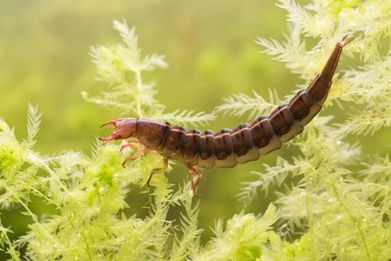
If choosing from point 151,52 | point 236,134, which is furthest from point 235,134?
point 151,52

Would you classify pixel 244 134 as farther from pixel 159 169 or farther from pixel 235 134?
pixel 159 169

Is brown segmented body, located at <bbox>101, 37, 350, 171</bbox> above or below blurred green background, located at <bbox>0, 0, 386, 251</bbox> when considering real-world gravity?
below

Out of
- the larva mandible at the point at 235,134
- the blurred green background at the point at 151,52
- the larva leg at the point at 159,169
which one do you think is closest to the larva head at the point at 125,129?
the larva mandible at the point at 235,134

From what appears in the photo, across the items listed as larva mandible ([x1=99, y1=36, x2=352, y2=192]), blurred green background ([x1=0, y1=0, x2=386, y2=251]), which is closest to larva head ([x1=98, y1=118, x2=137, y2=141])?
larva mandible ([x1=99, y1=36, x2=352, y2=192])

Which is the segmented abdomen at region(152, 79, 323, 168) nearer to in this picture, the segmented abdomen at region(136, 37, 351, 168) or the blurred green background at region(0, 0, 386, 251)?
the segmented abdomen at region(136, 37, 351, 168)

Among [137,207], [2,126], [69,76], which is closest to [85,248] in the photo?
[2,126]

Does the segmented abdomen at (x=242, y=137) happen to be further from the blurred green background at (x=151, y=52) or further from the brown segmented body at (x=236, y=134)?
the blurred green background at (x=151, y=52)

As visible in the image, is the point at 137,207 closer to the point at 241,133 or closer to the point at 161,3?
the point at 241,133
